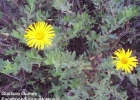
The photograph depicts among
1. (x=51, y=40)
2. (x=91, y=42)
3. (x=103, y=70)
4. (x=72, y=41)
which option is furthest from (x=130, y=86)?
(x=51, y=40)

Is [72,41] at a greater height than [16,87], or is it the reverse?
[72,41]

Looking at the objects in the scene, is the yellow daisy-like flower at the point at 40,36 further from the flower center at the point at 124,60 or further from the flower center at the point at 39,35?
the flower center at the point at 124,60

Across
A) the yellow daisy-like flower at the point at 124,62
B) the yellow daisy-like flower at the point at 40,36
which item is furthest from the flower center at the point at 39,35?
the yellow daisy-like flower at the point at 124,62

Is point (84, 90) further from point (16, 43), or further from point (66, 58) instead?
point (16, 43)

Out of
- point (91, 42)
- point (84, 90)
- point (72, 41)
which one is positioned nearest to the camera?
point (84, 90)

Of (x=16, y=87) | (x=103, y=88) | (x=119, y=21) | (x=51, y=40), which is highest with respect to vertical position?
(x=119, y=21)

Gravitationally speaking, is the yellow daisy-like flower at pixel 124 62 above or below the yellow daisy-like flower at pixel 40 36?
below
